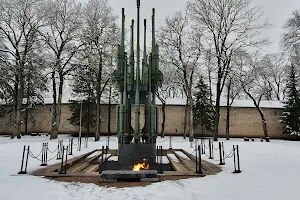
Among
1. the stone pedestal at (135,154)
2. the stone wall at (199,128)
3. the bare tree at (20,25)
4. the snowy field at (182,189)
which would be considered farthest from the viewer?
the stone wall at (199,128)

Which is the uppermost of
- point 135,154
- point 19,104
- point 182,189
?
point 19,104

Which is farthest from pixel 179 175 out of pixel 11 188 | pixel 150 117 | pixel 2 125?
pixel 2 125

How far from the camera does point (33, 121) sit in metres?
37.3

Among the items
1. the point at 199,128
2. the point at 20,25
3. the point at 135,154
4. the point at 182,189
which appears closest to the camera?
the point at 182,189

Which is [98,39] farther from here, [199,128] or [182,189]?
[182,189]

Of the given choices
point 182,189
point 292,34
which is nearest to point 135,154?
point 182,189

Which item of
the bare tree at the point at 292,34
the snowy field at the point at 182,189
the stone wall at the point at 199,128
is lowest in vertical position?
the snowy field at the point at 182,189

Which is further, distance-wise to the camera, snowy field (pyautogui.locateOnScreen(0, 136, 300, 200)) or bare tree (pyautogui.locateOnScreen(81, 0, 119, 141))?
bare tree (pyautogui.locateOnScreen(81, 0, 119, 141))

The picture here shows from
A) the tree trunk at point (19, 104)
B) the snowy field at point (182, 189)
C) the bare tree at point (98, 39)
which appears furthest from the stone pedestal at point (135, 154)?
the tree trunk at point (19, 104)

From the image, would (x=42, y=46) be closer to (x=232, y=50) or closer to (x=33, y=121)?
(x=33, y=121)

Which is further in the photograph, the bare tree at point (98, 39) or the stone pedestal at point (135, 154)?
the bare tree at point (98, 39)

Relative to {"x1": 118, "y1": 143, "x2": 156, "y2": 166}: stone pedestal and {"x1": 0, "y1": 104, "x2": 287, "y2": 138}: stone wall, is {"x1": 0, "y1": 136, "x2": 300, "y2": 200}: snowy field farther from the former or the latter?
{"x1": 0, "y1": 104, "x2": 287, "y2": 138}: stone wall

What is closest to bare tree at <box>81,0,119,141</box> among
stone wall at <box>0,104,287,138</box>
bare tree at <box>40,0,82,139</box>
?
bare tree at <box>40,0,82,139</box>

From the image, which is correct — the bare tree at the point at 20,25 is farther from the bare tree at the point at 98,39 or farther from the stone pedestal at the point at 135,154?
the stone pedestal at the point at 135,154
